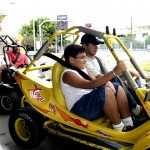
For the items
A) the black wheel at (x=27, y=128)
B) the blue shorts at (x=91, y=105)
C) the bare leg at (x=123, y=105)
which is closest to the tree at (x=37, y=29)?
the black wheel at (x=27, y=128)

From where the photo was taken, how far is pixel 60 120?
3391 millimetres

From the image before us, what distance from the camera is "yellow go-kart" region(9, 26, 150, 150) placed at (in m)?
2.90

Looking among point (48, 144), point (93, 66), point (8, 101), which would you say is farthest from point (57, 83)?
point (8, 101)

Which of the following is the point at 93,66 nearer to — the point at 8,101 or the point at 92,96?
the point at 92,96

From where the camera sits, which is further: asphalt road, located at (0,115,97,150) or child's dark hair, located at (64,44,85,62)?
asphalt road, located at (0,115,97,150)

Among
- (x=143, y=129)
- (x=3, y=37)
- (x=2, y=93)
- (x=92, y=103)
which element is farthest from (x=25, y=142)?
(x=3, y=37)

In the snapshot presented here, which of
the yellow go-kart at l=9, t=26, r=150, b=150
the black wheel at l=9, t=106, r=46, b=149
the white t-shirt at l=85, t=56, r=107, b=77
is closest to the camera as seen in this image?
the yellow go-kart at l=9, t=26, r=150, b=150

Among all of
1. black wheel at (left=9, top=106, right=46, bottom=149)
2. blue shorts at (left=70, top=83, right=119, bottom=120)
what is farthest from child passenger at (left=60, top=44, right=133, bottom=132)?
black wheel at (left=9, top=106, right=46, bottom=149)

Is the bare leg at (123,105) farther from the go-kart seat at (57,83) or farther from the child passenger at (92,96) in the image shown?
the go-kart seat at (57,83)

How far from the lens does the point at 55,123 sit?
361cm

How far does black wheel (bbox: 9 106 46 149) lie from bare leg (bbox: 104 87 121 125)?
1.08 metres

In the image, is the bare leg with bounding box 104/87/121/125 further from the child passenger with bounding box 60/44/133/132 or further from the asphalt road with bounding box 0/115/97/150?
the asphalt road with bounding box 0/115/97/150

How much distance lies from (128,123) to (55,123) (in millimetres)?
929

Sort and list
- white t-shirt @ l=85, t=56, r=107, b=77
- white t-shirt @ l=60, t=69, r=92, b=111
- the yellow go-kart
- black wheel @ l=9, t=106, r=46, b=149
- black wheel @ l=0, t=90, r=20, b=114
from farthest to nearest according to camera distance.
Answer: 1. black wheel @ l=0, t=90, r=20, b=114
2. white t-shirt @ l=85, t=56, r=107, b=77
3. black wheel @ l=9, t=106, r=46, b=149
4. white t-shirt @ l=60, t=69, r=92, b=111
5. the yellow go-kart
